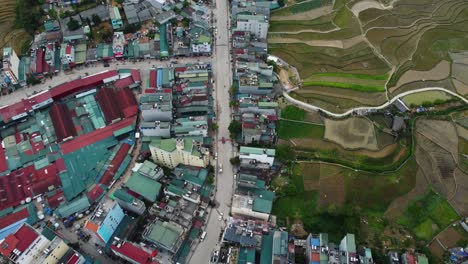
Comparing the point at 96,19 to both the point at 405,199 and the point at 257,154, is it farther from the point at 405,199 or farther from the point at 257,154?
the point at 405,199

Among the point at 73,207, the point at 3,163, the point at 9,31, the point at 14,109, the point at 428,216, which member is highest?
the point at 9,31

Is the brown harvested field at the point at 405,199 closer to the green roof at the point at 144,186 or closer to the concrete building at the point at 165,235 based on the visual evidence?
the concrete building at the point at 165,235

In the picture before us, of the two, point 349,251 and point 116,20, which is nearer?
point 349,251

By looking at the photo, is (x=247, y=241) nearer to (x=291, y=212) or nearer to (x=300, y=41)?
(x=291, y=212)

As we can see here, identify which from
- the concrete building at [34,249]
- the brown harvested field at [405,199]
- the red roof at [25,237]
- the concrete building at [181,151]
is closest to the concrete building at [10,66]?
the concrete building at [181,151]

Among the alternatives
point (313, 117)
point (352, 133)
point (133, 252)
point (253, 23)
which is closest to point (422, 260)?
point (352, 133)

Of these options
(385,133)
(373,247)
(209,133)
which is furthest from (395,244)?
(209,133)
